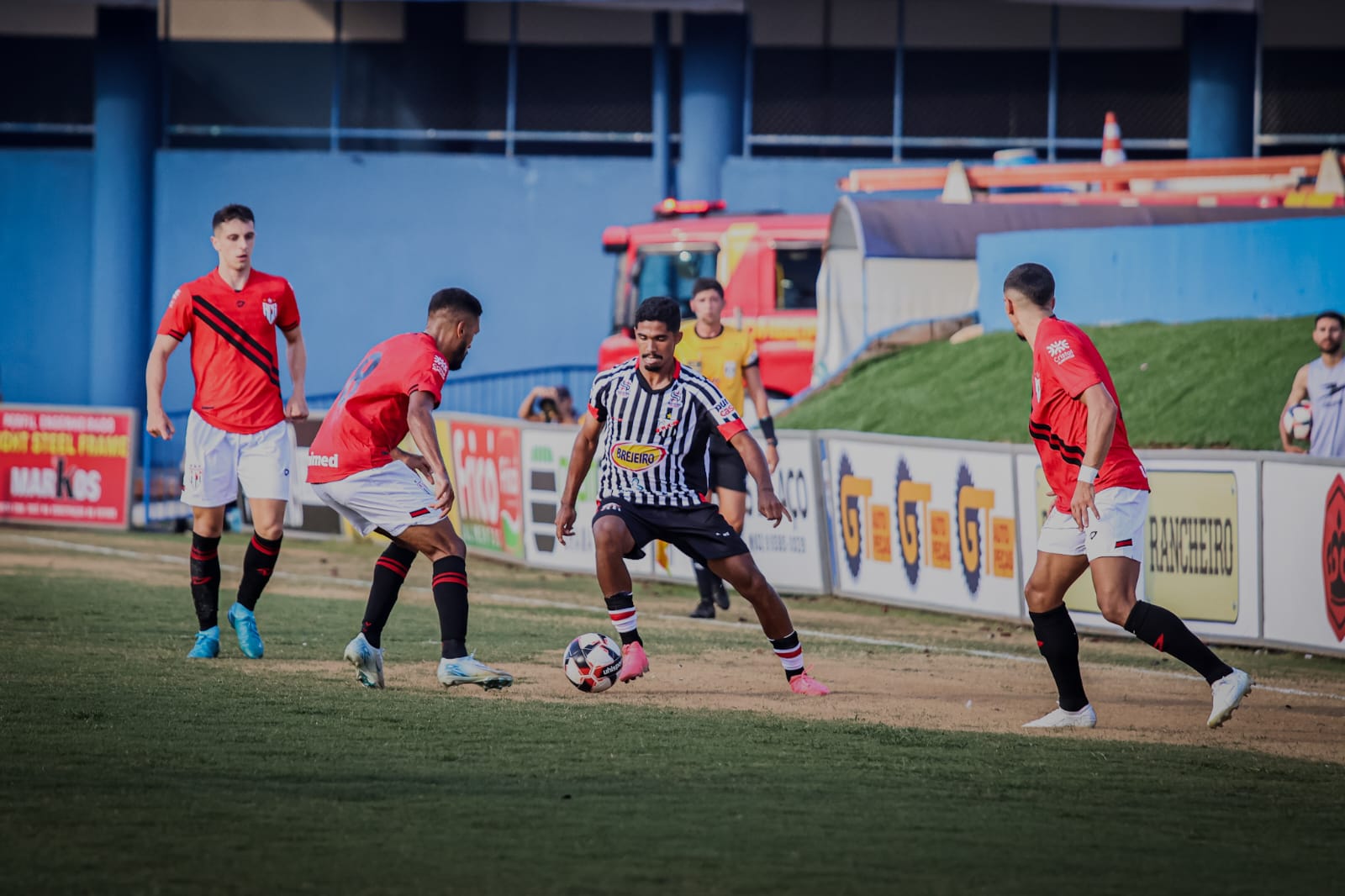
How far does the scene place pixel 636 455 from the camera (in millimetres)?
8219

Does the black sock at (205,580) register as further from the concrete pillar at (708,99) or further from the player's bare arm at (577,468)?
the concrete pillar at (708,99)

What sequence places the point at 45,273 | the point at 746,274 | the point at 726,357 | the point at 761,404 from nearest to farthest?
the point at 761,404, the point at 726,357, the point at 746,274, the point at 45,273

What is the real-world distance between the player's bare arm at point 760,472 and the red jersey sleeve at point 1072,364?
4.83 feet

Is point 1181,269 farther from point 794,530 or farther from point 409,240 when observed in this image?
point 409,240

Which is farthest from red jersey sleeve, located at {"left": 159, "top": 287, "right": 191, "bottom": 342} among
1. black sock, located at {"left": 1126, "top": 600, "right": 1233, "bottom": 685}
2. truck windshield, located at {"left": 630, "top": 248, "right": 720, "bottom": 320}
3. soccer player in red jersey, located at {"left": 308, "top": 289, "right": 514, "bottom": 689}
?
truck windshield, located at {"left": 630, "top": 248, "right": 720, "bottom": 320}

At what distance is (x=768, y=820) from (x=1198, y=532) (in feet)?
21.8

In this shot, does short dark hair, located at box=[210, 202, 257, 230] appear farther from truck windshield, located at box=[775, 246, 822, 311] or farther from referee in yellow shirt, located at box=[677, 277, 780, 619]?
truck windshield, located at box=[775, 246, 822, 311]

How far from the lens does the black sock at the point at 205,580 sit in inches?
357

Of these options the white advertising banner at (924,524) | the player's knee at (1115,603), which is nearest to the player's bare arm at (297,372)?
the player's knee at (1115,603)

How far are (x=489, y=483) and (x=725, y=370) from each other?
6039mm

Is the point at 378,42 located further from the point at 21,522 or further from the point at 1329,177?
the point at 1329,177

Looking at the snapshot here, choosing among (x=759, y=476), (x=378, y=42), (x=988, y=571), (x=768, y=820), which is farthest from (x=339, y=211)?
(x=768, y=820)

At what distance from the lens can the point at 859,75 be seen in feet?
94.0

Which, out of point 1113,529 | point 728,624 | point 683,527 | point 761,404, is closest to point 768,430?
point 761,404
